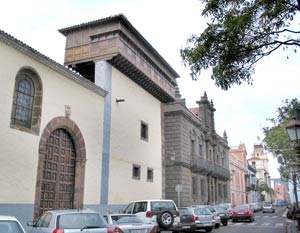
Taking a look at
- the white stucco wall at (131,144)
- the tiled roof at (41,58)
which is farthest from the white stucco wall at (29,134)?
the white stucco wall at (131,144)

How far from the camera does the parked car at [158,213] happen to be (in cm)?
1438

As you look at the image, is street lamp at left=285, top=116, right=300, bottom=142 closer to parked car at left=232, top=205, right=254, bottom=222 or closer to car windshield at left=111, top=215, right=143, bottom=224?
car windshield at left=111, top=215, right=143, bottom=224

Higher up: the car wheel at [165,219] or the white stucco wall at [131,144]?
the white stucco wall at [131,144]

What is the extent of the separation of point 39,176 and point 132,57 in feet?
33.3

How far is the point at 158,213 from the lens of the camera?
14570mm

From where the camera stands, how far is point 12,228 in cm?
660

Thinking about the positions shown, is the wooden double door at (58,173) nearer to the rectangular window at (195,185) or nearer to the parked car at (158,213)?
the parked car at (158,213)

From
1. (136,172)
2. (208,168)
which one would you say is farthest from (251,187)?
(136,172)

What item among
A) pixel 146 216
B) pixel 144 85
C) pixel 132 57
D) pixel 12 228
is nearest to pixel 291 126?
pixel 146 216

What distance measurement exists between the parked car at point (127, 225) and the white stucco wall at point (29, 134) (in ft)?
14.1

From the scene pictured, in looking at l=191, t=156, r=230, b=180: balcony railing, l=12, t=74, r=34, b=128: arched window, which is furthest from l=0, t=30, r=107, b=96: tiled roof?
l=191, t=156, r=230, b=180: balcony railing

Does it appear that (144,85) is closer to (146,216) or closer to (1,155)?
(146,216)

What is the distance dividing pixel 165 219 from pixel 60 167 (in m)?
5.39

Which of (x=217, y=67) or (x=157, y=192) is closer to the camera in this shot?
(x=217, y=67)
